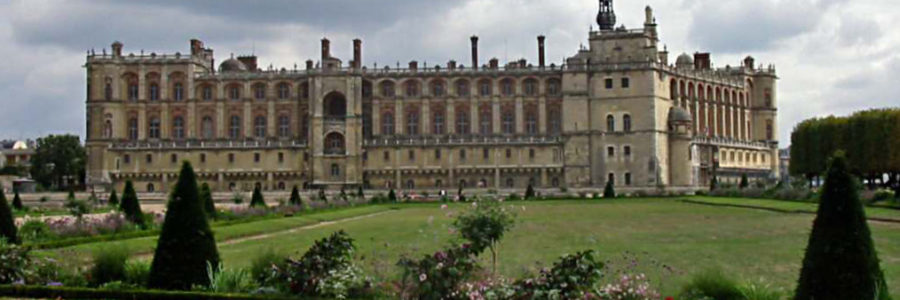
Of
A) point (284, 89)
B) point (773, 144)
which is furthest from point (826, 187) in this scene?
point (773, 144)

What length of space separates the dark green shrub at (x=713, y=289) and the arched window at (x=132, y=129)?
68.5 meters

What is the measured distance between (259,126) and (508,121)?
19699 mm

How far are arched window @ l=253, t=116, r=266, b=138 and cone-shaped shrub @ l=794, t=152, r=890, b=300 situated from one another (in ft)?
223

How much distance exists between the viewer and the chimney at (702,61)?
3364 inches

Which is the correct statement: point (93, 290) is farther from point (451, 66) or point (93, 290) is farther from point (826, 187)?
point (451, 66)

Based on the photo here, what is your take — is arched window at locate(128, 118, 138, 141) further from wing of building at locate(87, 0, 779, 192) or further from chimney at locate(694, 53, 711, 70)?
chimney at locate(694, 53, 711, 70)

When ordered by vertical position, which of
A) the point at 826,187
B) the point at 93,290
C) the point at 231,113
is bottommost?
the point at 93,290

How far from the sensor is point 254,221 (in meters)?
32.4

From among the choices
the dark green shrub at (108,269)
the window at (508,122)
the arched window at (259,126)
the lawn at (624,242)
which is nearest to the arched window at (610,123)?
the window at (508,122)

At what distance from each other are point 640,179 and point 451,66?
17.2 m

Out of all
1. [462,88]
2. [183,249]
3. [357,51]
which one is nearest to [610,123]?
[462,88]

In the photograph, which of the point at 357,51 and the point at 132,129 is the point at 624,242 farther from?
the point at 132,129

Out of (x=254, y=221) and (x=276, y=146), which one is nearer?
(x=254, y=221)

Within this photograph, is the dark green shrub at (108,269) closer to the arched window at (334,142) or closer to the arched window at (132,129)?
the arched window at (334,142)
